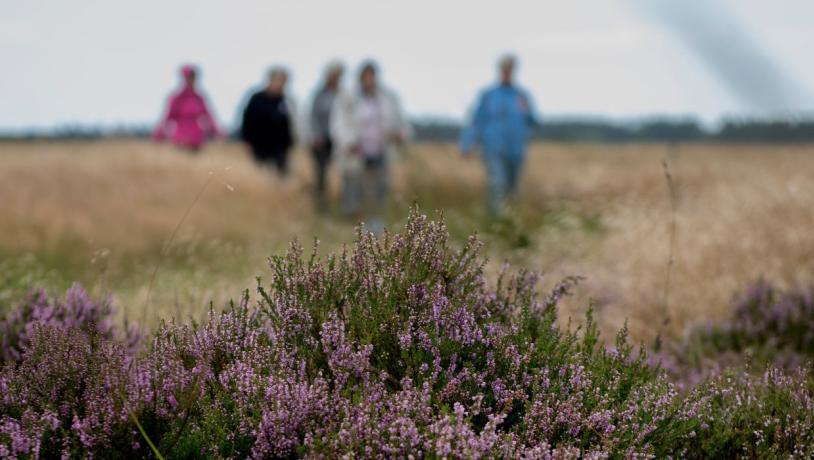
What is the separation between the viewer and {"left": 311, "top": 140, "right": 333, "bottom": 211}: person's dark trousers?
14.1 meters

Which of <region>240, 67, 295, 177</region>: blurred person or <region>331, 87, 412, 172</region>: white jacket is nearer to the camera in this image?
<region>331, 87, 412, 172</region>: white jacket

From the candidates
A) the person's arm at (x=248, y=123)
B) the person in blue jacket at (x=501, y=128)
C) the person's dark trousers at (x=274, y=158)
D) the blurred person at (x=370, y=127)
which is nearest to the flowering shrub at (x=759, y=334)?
the person in blue jacket at (x=501, y=128)

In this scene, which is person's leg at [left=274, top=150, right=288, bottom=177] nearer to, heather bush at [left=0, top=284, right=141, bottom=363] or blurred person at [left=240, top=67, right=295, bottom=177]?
blurred person at [left=240, top=67, right=295, bottom=177]

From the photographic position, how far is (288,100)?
13.8 metres

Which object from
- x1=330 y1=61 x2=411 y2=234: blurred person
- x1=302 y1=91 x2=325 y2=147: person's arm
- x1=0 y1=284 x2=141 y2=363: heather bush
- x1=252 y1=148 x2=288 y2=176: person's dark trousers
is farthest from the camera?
x1=252 y1=148 x2=288 y2=176: person's dark trousers

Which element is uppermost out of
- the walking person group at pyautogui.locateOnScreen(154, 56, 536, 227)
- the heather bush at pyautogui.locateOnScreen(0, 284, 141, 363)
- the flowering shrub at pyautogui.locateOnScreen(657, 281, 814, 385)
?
the walking person group at pyautogui.locateOnScreen(154, 56, 536, 227)

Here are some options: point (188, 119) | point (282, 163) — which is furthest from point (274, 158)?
point (188, 119)

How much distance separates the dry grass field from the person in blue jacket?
372 millimetres

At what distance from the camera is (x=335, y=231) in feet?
34.0

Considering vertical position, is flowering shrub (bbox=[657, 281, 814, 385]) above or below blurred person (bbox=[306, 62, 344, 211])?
below

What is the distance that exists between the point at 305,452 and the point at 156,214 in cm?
952

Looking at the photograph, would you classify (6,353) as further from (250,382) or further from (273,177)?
(273,177)

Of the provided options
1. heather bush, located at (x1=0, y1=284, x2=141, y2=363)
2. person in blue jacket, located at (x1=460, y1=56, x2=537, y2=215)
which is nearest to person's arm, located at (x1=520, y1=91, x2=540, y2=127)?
person in blue jacket, located at (x1=460, y1=56, x2=537, y2=215)

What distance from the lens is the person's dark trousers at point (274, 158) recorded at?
46.6 feet
